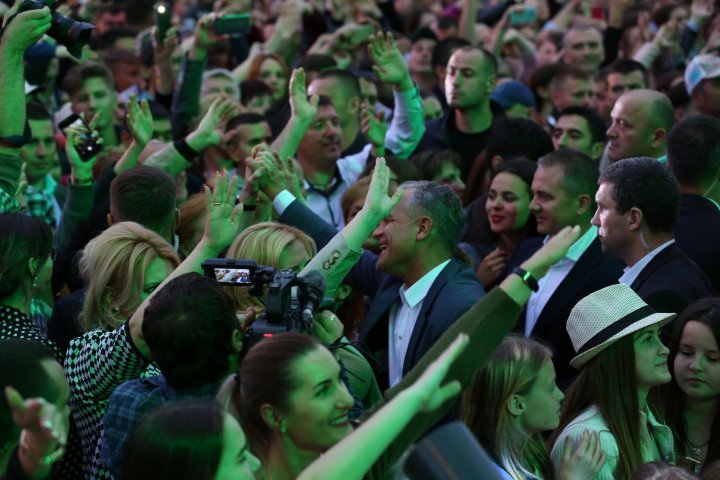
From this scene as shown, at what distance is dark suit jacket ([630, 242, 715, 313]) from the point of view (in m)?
4.80

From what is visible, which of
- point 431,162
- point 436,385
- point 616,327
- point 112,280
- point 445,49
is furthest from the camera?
point 445,49

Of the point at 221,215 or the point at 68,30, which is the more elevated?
the point at 68,30

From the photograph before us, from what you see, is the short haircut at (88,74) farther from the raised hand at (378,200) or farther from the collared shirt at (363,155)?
the raised hand at (378,200)

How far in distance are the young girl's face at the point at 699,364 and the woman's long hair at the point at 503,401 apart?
81 centimetres

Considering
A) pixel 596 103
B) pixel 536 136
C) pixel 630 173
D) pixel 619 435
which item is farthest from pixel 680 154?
pixel 596 103

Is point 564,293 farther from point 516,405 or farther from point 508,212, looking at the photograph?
point 516,405

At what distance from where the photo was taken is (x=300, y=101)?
5.75 m

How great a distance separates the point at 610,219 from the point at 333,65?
4.33 metres

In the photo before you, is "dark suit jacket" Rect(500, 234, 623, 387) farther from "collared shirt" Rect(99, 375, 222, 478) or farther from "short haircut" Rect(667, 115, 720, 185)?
"collared shirt" Rect(99, 375, 222, 478)

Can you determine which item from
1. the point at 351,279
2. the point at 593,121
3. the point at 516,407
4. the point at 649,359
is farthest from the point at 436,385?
the point at 593,121

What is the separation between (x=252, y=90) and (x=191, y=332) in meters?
5.83

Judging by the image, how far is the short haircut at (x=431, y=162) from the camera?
6.68 metres

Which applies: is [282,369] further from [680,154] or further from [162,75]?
[162,75]

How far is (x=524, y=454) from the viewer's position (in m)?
3.92
